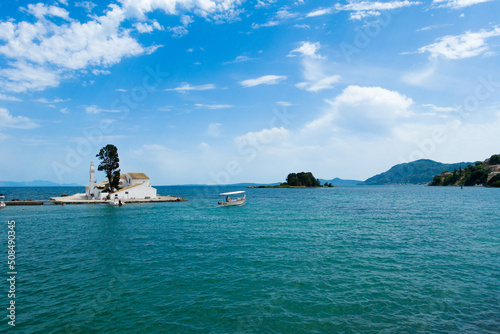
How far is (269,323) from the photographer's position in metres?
12.1

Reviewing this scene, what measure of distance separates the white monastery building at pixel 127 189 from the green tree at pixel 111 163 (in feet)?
10.0

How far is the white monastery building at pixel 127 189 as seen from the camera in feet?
270

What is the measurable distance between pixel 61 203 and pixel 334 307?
272 ft

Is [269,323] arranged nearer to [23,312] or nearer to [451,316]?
[451,316]

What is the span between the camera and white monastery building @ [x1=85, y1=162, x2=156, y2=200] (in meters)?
82.3

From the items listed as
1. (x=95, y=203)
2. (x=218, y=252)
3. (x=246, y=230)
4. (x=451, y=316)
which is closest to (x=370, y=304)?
(x=451, y=316)

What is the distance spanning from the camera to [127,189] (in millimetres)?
82562

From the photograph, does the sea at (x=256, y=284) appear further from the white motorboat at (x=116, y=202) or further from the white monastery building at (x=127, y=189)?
the white monastery building at (x=127, y=189)

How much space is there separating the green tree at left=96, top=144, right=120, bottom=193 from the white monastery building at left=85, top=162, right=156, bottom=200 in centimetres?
306
